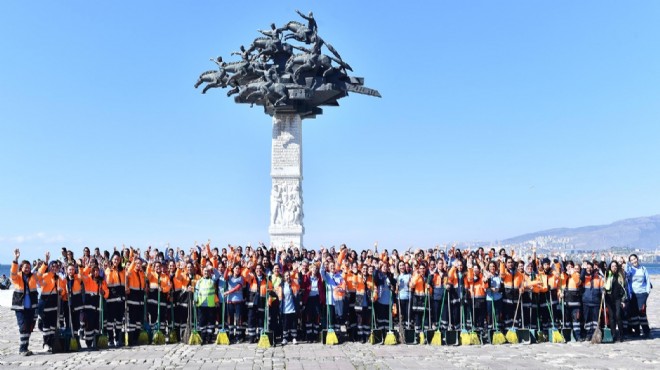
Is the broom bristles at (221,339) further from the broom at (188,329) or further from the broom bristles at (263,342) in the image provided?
the broom bristles at (263,342)

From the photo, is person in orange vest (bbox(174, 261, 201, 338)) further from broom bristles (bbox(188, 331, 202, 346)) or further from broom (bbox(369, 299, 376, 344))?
broom (bbox(369, 299, 376, 344))

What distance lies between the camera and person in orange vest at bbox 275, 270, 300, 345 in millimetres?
12641

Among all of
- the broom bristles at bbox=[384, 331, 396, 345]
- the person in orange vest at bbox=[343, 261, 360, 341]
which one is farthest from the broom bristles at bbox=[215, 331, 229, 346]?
the broom bristles at bbox=[384, 331, 396, 345]

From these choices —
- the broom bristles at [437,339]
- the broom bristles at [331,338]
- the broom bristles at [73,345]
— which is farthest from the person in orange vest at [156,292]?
the broom bristles at [437,339]

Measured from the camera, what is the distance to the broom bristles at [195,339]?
12.5 metres

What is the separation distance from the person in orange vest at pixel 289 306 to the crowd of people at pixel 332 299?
0.06ft

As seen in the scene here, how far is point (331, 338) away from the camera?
12.5 meters

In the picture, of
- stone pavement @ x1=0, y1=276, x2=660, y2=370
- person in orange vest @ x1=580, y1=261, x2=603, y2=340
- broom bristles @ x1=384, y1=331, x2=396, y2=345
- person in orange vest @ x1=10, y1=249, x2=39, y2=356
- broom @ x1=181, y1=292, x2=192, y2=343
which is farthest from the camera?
person in orange vest @ x1=580, y1=261, x2=603, y2=340

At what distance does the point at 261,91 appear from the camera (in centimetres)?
2347

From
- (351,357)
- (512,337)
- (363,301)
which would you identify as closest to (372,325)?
(363,301)

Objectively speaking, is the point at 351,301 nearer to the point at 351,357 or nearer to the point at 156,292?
the point at 351,357

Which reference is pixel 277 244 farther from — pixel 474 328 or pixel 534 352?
pixel 534 352

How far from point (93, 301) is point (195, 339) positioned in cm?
202

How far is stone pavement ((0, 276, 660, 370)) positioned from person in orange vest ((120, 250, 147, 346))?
71 cm
